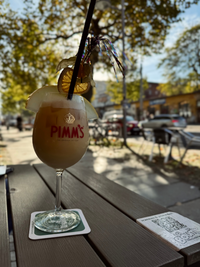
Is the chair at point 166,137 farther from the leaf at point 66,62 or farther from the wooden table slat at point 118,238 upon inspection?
the leaf at point 66,62

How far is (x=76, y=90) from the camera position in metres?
0.86

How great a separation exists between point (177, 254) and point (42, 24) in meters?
10.9

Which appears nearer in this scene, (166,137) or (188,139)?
(188,139)

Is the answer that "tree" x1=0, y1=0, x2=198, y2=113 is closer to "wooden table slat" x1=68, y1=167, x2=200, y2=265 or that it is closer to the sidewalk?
the sidewalk

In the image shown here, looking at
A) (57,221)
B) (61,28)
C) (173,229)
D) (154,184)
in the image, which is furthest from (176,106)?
(57,221)

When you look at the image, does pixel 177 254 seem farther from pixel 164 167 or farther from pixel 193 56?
pixel 193 56

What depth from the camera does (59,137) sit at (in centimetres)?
84

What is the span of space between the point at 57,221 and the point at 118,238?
24 centimetres

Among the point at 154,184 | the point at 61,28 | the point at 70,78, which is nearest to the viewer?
the point at 70,78

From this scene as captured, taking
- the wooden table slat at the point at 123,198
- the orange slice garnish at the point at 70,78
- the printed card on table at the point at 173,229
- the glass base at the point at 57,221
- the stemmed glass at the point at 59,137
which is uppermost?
the orange slice garnish at the point at 70,78

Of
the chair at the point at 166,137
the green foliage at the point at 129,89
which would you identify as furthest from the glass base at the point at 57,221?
the green foliage at the point at 129,89

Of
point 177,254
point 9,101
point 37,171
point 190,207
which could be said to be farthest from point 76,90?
Answer: point 9,101

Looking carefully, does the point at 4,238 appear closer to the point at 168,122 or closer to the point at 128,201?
the point at 128,201

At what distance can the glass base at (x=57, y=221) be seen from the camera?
80cm
